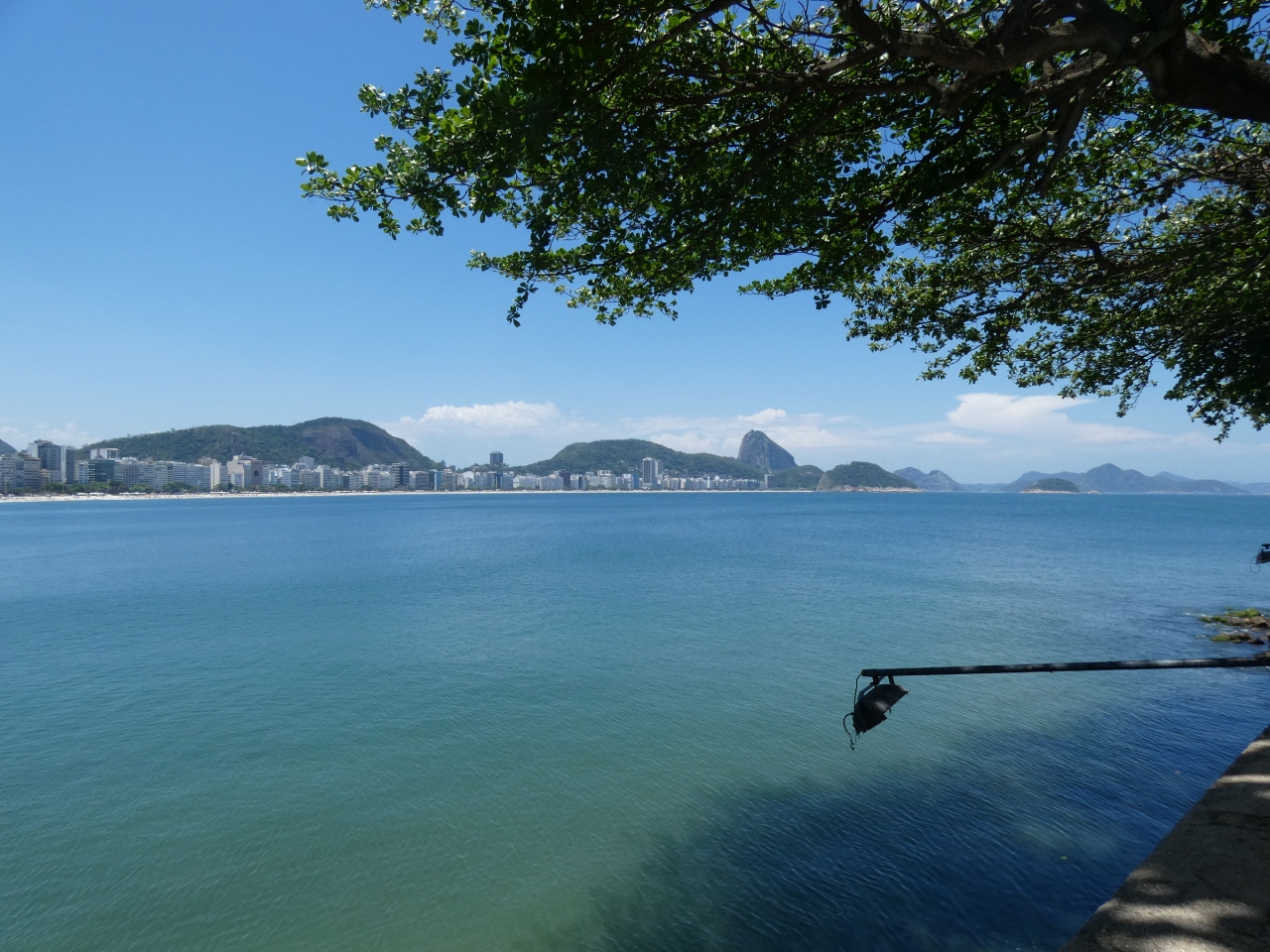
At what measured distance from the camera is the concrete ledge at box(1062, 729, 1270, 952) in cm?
407

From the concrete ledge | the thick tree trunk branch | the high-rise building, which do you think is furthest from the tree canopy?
the high-rise building

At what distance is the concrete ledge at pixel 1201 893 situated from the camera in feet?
13.4

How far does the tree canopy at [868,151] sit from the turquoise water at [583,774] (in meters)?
7.92

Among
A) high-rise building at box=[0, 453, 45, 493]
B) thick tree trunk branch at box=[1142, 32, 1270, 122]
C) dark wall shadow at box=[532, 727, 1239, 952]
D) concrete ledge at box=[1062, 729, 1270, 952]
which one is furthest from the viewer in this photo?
high-rise building at box=[0, 453, 45, 493]

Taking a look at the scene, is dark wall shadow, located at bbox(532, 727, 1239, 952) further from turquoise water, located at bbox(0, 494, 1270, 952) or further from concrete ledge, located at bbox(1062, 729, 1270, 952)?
concrete ledge, located at bbox(1062, 729, 1270, 952)

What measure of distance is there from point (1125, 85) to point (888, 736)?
1122 cm

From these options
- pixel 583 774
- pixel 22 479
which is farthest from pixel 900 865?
pixel 22 479

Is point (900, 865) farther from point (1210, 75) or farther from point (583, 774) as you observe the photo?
point (1210, 75)

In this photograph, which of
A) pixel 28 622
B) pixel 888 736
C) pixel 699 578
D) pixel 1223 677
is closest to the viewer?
pixel 888 736

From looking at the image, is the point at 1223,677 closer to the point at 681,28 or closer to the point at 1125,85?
the point at 1125,85

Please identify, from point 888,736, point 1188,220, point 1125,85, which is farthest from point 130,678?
point 1188,220

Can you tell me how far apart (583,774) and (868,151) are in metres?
11.0

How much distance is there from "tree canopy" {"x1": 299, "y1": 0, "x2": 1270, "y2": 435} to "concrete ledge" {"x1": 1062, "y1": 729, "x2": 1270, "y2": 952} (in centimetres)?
613

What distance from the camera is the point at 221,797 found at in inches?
402
